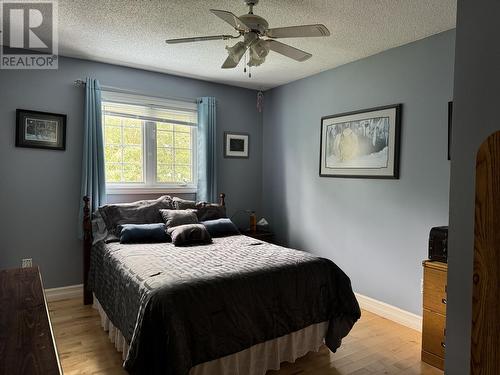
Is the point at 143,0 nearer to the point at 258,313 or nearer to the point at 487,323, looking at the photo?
the point at 258,313

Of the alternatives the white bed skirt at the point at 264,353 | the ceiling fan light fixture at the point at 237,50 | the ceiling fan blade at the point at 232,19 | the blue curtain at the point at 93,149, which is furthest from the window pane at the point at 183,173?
the ceiling fan blade at the point at 232,19

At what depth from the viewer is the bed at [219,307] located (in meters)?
1.88

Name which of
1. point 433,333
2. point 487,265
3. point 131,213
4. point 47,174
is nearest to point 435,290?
point 433,333

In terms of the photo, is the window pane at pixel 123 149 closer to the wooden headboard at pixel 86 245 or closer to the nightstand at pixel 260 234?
the wooden headboard at pixel 86 245

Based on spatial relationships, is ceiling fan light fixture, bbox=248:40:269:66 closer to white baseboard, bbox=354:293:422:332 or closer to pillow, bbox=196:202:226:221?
pillow, bbox=196:202:226:221

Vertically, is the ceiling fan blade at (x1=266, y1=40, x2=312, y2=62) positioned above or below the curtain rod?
below

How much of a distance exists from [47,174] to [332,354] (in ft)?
10.5

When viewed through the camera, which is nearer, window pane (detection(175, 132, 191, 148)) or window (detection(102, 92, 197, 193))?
window (detection(102, 92, 197, 193))

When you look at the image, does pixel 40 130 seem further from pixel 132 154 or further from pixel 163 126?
pixel 163 126

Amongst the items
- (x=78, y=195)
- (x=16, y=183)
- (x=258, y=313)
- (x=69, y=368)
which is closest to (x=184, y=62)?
(x=78, y=195)

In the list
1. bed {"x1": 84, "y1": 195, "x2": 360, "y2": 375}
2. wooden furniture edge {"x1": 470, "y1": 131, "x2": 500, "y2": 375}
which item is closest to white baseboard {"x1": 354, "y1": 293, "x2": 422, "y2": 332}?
bed {"x1": 84, "y1": 195, "x2": 360, "y2": 375}

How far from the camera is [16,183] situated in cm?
336

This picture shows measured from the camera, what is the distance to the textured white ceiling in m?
2.43

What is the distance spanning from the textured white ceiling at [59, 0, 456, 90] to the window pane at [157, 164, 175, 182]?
3.89ft
